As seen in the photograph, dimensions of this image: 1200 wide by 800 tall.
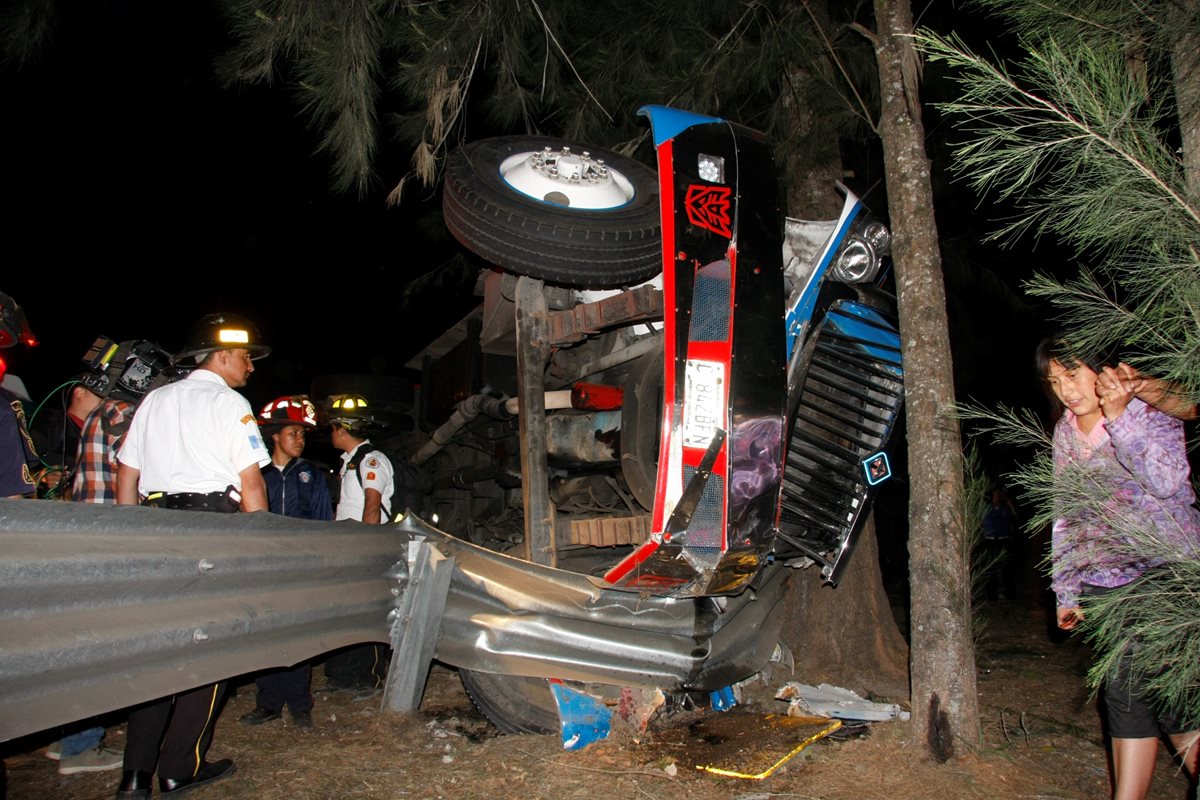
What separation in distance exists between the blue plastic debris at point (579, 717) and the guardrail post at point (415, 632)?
0.66m

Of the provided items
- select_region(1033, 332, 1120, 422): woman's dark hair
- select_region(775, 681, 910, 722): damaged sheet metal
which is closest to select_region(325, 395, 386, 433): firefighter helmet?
select_region(775, 681, 910, 722): damaged sheet metal

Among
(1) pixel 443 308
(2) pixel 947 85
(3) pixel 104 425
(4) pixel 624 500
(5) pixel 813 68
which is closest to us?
(3) pixel 104 425

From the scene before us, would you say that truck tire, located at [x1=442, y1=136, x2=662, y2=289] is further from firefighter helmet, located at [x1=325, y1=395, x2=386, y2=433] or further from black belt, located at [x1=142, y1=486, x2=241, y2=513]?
firefighter helmet, located at [x1=325, y1=395, x2=386, y2=433]

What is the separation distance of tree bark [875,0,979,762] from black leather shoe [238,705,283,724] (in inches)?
125

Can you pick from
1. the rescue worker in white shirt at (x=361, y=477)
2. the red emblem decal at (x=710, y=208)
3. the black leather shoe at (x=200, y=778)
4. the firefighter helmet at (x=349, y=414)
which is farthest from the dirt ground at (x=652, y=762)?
the red emblem decal at (x=710, y=208)

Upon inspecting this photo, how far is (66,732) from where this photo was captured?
10.5ft

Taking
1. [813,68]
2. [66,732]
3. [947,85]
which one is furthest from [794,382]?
[947,85]

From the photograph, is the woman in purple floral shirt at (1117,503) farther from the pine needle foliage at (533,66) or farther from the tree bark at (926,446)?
the pine needle foliage at (533,66)

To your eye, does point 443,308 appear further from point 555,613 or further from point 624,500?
point 555,613

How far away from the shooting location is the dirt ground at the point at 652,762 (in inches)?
108

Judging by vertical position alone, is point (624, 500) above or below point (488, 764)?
above

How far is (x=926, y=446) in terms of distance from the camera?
3.07m

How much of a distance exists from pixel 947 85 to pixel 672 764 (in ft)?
18.9

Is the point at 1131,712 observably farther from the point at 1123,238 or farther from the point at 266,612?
the point at 266,612
